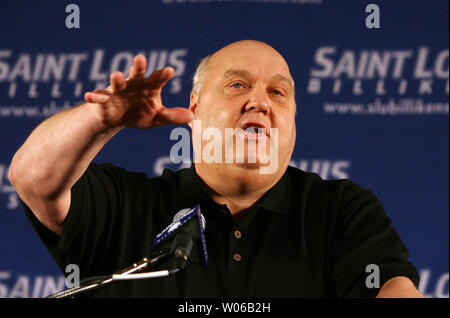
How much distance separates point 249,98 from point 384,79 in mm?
1102

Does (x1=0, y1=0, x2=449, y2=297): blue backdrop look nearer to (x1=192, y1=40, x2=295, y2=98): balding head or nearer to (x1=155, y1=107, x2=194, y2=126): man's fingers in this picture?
(x1=192, y1=40, x2=295, y2=98): balding head

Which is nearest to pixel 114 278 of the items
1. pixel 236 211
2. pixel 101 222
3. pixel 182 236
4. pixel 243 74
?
pixel 182 236

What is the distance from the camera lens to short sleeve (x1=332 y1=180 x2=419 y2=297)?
1.21m

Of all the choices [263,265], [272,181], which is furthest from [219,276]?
[272,181]

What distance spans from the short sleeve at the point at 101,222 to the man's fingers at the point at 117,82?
38 cm

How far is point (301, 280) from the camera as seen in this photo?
4.36 feet

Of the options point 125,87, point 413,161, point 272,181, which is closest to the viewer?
point 125,87

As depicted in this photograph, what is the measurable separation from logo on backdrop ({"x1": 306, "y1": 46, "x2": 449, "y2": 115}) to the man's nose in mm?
952

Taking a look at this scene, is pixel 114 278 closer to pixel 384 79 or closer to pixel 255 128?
pixel 255 128

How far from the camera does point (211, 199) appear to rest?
4.68ft

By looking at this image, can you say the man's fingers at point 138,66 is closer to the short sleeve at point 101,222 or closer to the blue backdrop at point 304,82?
the short sleeve at point 101,222

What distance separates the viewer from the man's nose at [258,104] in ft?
4.50
